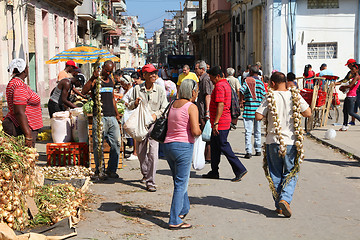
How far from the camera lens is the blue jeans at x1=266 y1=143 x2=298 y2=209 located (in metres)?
6.68

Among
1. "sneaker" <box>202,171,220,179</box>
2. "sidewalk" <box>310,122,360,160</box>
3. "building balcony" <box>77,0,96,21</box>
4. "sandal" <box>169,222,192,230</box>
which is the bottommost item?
"sandal" <box>169,222,192,230</box>

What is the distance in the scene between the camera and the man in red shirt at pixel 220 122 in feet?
28.8

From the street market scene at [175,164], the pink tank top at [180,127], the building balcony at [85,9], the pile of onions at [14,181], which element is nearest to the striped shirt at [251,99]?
the street market scene at [175,164]

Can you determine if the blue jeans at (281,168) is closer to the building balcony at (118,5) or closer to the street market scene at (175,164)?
the street market scene at (175,164)

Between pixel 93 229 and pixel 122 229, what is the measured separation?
33cm

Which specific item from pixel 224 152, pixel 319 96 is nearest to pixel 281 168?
pixel 224 152

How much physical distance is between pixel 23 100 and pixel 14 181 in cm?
141

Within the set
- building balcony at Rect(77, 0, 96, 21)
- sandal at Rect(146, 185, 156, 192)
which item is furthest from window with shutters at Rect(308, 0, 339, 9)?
sandal at Rect(146, 185, 156, 192)

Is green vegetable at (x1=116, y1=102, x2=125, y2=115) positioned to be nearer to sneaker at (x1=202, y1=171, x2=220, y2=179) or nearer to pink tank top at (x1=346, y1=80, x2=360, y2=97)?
sneaker at (x1=202, y1=171, x2=220, y2=179)

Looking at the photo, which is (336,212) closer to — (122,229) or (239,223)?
(239,223)

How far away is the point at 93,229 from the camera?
6211 mm

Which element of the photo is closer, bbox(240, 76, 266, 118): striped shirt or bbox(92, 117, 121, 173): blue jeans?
bbox(92, 117, 121, 173): blue jeans

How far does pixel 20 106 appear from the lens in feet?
22.9

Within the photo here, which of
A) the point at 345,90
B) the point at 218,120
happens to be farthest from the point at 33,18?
the point at 218,120
